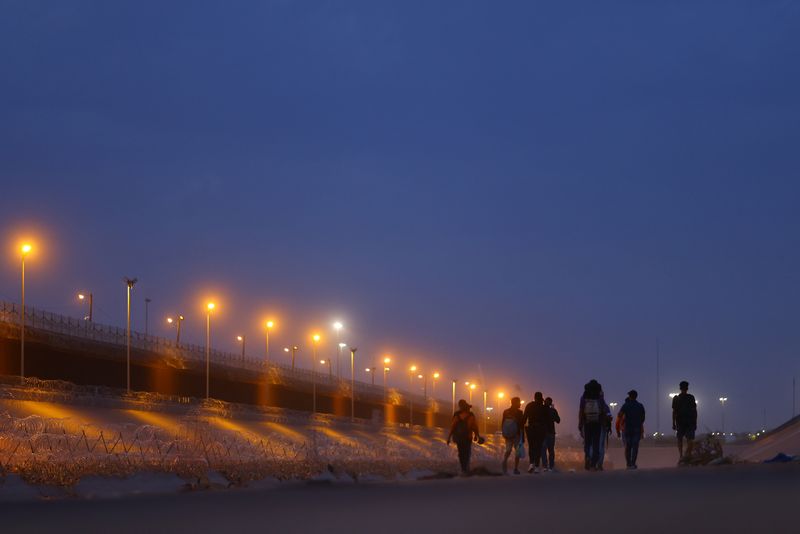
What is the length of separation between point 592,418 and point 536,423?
133 centimetres

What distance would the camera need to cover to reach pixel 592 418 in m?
29.3

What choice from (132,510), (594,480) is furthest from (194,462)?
(132,510)

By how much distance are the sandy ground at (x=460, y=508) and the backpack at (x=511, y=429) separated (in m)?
9.13

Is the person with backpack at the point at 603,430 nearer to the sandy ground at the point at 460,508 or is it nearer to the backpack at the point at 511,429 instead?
the backpack at the point at 511,429

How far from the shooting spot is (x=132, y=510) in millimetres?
15383

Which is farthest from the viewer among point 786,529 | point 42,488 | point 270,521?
point 42,488

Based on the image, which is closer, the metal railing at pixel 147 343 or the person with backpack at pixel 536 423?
the person with backpack at pixel 536 423

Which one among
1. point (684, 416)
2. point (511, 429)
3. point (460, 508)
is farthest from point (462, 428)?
point (460, 508)

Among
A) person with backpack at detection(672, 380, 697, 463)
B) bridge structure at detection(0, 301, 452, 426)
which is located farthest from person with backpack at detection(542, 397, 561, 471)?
bridge structure at detection(0, 301, 452, 426)

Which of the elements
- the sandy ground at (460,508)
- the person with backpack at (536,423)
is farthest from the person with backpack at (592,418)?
the sandy ground at (460,508)

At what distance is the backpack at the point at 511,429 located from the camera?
30.0 metres

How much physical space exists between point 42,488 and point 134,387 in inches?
2535

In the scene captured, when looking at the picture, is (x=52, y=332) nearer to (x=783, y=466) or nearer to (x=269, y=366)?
(x=269, y=366)

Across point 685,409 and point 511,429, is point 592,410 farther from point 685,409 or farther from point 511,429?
point 685,409
